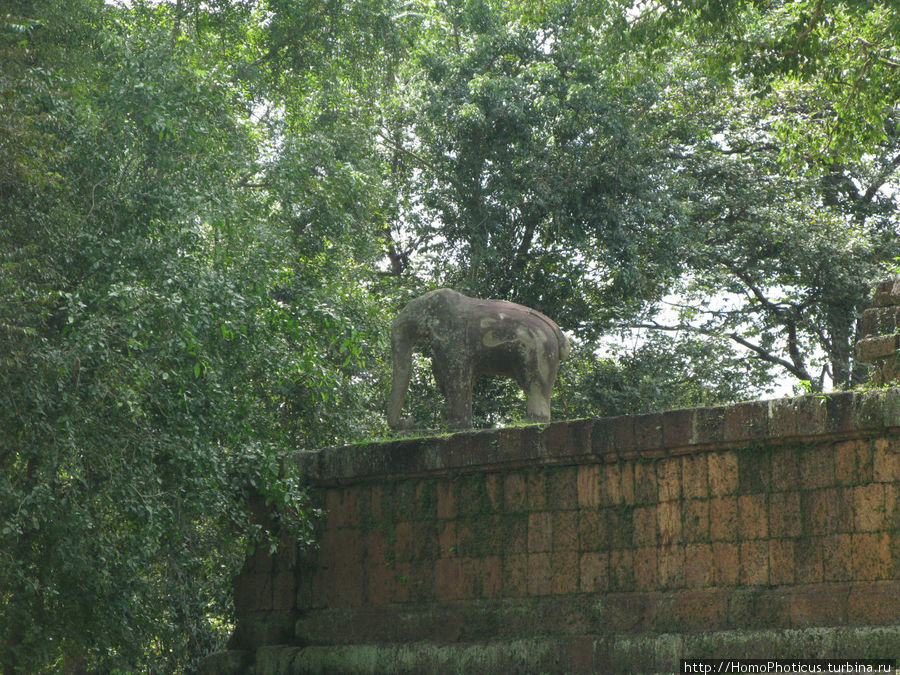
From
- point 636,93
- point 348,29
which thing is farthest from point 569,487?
point 348,29

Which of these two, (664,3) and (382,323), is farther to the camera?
(382,323)

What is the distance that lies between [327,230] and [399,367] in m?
4.79

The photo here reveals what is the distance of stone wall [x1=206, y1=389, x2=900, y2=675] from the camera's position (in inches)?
303

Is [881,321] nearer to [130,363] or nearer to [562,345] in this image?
[562,345]

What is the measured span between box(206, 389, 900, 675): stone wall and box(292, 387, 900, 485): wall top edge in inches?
0.5

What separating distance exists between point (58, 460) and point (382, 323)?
6235 millimetres

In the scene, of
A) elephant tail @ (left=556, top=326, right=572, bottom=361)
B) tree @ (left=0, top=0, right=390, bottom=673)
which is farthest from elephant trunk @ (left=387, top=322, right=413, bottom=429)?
elephant tail @ (left=556, top=326, right=572, bottom=361)

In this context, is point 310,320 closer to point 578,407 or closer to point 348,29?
point 578,407

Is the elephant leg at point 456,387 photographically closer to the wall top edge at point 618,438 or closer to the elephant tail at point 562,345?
the wall top edge at point 618,438

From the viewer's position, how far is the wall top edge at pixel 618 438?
25.6ft

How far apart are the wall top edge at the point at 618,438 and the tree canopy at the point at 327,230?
0.69m

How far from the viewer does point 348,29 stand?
17688 millimetres

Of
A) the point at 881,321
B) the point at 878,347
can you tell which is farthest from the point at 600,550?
the point at 881,321

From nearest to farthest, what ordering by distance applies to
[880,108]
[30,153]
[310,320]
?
[30,153] → [310,320] → [880,108]
